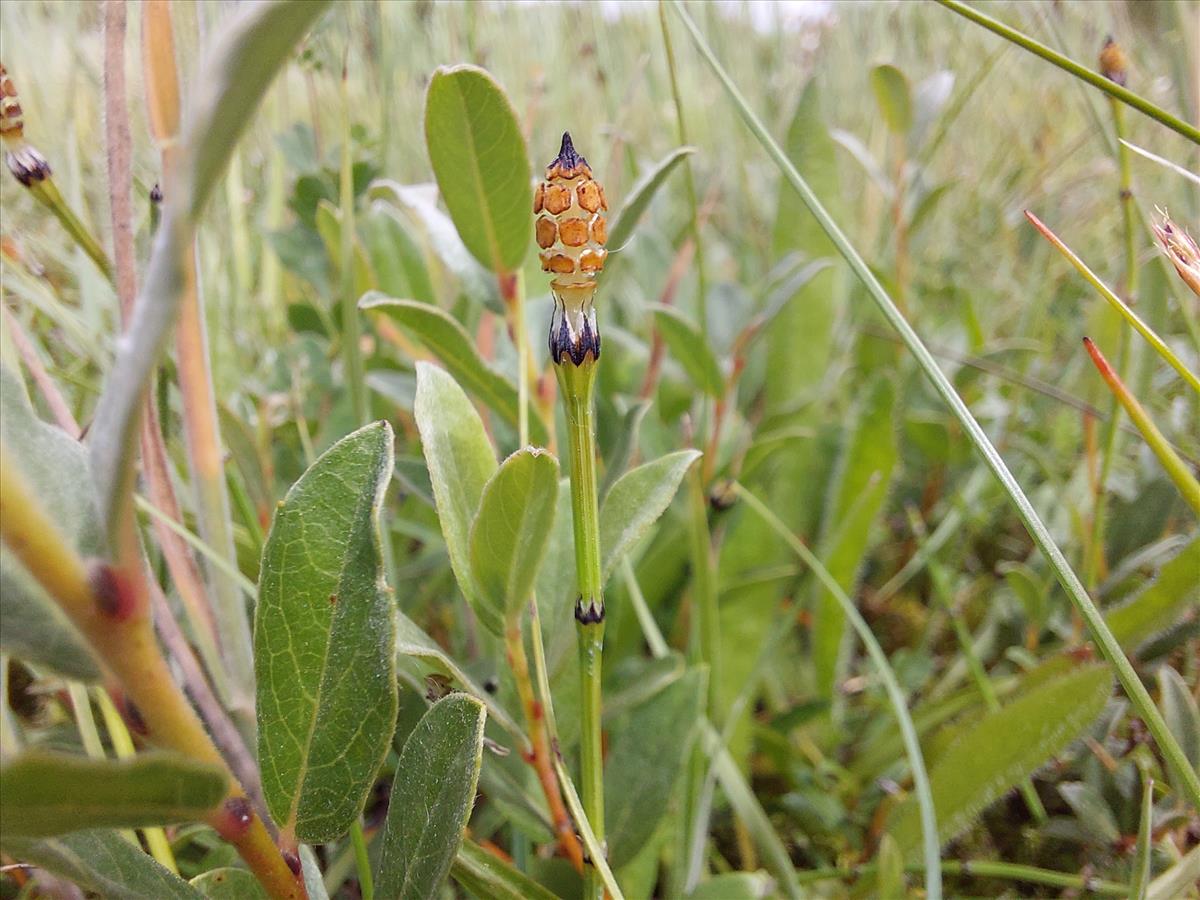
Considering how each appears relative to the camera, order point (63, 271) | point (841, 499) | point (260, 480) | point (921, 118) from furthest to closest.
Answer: point (63, 271) → point (921, 118) → point (841, 499) → point (260, 480)

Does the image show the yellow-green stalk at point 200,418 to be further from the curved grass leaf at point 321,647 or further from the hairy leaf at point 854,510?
the hairy leaf at point 854,510

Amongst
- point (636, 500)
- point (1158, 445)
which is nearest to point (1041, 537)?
point (1158, 445)

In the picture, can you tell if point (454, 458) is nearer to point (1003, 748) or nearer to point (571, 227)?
point (571, 227)

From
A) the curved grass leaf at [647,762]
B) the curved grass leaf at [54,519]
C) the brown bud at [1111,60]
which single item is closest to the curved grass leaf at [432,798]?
the curved grass leaf at [54,519]

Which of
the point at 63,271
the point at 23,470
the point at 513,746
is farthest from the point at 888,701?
the point at 63,271

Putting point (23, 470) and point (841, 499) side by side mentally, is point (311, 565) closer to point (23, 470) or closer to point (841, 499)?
point (23, 470)

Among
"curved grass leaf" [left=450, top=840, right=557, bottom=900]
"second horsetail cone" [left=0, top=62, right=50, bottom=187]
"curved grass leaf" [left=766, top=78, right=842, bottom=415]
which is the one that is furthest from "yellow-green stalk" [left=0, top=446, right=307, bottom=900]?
"curved grass leaf" [left=766, top=78, right=842, bottom=415]

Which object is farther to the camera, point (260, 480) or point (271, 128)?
point (271, 128)
